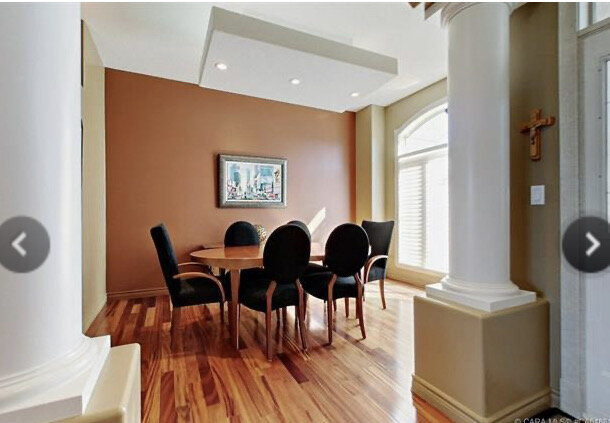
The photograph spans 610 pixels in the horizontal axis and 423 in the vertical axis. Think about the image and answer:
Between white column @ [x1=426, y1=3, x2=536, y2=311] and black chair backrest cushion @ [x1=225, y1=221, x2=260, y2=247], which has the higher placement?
white column @ [x1=426, y1=3, x2=536, y2=311]

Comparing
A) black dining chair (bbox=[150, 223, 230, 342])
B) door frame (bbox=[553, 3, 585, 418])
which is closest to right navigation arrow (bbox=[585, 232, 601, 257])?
door frame (bbox=[553, 3, 585, 418])

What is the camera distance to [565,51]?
1614 mm

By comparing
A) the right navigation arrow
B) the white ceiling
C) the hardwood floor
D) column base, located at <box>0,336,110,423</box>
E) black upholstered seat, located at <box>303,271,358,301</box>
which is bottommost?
the hardwood floor

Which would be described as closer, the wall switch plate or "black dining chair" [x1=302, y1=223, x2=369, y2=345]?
the wall switch plate

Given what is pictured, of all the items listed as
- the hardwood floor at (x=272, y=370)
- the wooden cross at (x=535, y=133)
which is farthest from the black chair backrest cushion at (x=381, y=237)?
the wooden cross at (x=535, y=133)

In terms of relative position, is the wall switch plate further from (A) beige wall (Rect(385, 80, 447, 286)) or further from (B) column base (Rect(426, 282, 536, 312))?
(A) beige wall (Rect(385, 80, 447, 286))

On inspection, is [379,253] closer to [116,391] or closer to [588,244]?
[588,244]

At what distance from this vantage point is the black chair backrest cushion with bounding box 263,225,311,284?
2164 millimetres

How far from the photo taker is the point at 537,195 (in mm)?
1742

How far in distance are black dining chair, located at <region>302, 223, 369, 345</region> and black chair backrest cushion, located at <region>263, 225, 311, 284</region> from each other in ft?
0.99

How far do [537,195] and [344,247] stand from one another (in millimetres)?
1326

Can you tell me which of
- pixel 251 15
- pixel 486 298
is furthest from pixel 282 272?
pixel 251 15

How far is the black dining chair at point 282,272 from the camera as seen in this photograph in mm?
2172

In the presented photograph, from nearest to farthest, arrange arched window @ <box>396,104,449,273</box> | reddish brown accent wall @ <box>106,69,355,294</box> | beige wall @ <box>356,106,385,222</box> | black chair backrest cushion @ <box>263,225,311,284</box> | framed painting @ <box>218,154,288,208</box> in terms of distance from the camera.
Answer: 1. black chair backrest cushion @ <box>263,225,311,284</box>
2. reddish brown accent wall @ <box>106,69,355,294</box>
3. arched window @ <box>396,104,449,273</box>
4. framed painting @ <box>218,154,288,208</box>
5. beige wall @ <box>356,106,385,222</box>
